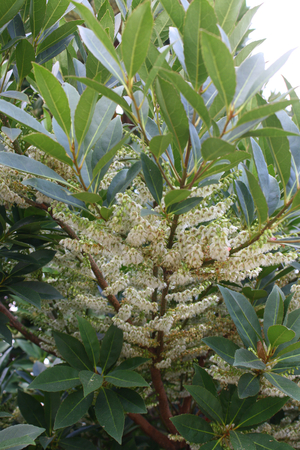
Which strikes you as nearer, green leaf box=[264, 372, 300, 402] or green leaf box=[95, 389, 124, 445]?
green leaf box=[264, 372, 300, 402]

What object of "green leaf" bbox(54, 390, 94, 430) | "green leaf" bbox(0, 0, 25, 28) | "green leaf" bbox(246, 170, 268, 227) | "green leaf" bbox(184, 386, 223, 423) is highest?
"green leaf" bbox(0, 0, 25, 28)

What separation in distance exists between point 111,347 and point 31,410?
2.00 feet

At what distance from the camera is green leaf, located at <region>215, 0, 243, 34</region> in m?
0.89

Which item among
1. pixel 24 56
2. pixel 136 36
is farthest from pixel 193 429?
pixel 24 56

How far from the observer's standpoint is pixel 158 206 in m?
1.07

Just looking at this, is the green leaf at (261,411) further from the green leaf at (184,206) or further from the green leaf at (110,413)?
the green leaf at (184,206)

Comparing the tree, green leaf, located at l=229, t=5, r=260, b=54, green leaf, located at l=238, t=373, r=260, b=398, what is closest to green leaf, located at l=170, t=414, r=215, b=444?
the tree

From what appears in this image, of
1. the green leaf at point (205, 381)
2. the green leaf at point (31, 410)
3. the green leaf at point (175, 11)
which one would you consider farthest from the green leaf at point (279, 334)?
the green leaf at point (31, 410)

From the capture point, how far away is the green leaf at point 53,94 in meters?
Result: 0.77

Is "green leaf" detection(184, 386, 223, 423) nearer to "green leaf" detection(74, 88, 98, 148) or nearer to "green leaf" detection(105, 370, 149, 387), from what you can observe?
"green leaf" detection(105, 370, 149, 387)

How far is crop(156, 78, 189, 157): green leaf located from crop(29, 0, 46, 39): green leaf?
2.75ft

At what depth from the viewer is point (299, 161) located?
1.03m

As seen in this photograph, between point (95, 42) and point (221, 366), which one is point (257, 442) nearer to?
point (221, 366)

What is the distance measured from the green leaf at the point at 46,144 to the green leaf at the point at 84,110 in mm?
74
